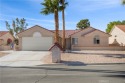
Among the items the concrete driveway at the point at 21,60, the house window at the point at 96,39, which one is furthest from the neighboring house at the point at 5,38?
the concrete driveway at the point at 21,60

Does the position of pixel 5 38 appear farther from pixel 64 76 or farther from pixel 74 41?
pixel 64 76

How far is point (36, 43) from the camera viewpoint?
42625mm

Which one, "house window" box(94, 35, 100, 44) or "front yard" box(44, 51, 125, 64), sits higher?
"house window" box(94, 35, 100, 44)

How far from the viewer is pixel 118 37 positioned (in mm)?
51875

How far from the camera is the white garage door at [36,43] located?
42.4 meters

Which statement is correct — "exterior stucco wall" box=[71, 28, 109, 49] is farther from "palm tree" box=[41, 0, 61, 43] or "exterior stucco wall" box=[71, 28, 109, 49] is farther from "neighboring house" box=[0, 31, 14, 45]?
"neighboring house" box=[0, 31, 14, 45]

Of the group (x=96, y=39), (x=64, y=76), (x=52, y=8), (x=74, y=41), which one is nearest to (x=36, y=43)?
(x=74, y=41)

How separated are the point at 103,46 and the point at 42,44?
999 cm

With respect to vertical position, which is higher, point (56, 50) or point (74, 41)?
point (74, 41)

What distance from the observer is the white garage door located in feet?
139

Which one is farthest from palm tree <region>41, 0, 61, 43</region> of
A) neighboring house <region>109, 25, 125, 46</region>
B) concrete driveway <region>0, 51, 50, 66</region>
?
neighboring house <region>109, 25, 125, 46</region>

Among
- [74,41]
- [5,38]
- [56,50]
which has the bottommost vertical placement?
[56,50]

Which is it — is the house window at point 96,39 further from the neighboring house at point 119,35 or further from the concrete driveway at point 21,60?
the concrete driveway at point 21,60

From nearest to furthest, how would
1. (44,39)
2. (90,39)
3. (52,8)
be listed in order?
(52,8) < (44,39) < (90,39)
